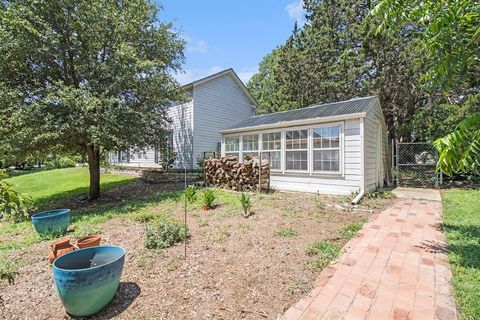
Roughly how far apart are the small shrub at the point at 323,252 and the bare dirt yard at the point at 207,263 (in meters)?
0.03

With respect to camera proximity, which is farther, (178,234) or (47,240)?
(47,240)

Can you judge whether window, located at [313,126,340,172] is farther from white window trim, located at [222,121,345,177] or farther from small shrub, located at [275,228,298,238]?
small shrub, located at [275,228,298,238]

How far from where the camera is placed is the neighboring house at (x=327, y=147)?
8.38 m

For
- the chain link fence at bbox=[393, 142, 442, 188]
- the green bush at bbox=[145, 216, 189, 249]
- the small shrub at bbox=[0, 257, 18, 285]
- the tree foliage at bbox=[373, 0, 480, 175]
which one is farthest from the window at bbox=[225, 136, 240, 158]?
the small shrub at bbox=[0, 257, 18, 285]

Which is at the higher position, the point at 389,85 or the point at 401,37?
the point at 401,37

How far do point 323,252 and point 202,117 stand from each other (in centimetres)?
1245

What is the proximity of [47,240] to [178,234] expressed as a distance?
302cm

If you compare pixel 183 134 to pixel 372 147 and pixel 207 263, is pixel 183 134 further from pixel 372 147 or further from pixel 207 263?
pixel 207 263

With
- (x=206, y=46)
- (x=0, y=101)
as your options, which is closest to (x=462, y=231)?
(x=0, y=101)

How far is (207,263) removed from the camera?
3705mm

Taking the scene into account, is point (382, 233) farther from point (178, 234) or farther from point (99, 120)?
point (99, 120)

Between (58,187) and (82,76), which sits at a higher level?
(82,76)

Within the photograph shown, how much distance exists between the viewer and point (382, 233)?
16.2 ft

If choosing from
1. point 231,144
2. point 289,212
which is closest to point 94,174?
point 231,144
